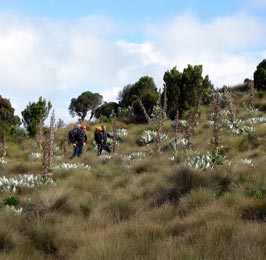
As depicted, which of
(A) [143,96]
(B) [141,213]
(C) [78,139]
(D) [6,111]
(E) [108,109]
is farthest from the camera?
(E) [108,109]

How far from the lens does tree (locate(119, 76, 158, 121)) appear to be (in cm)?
2736

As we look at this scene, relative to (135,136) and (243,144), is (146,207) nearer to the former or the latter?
(243,144)

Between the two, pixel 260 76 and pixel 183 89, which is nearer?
pixel 183 89

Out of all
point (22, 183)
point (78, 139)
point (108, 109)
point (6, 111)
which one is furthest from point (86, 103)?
point (22, 183)

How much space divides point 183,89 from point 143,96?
10.3ft

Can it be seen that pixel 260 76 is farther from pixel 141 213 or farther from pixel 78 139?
pixel 141 213

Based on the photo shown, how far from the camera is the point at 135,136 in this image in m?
22.9

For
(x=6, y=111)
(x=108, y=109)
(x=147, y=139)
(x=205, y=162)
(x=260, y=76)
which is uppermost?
(x=260, y=76)

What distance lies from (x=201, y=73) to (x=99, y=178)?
16219 mm

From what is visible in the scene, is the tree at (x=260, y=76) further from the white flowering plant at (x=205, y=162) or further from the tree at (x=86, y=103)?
the tree at (x=86, y=103)

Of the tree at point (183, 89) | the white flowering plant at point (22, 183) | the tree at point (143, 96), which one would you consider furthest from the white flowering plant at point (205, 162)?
the tree at point (143, 96)

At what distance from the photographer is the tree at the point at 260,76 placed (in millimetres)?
28705

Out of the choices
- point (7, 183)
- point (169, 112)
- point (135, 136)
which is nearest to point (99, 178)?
point (7, 183)

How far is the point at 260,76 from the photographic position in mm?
29000
